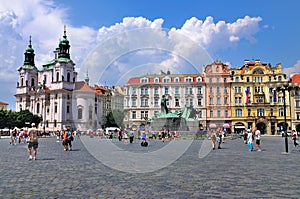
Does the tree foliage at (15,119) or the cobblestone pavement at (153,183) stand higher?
the tree foliage at (15,119)

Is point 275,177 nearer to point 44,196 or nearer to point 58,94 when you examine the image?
point 44,196

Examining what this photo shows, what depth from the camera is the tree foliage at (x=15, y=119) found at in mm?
85400

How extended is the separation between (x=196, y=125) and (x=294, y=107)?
39.1 metres

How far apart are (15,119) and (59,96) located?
14483mm

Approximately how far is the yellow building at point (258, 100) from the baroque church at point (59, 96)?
117 feet

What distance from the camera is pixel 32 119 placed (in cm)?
9194

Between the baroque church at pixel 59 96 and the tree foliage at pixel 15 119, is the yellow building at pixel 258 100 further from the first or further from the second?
the tree foliage at pixel 15 119

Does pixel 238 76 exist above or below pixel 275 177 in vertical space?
above

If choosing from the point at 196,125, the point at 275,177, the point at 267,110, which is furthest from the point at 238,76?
the point at 275,177

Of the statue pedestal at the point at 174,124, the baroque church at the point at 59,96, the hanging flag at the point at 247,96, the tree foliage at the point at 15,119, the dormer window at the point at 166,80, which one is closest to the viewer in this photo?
the statue pedestal at the point at 174,124

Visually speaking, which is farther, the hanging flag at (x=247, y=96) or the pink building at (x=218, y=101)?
the pink building at (x=218, y=101)

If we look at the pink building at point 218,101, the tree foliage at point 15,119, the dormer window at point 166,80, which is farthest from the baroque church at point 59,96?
the pink building at point 218,101

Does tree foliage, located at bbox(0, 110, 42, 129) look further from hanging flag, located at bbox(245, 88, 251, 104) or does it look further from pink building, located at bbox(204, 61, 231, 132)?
hanging flag, located at bbox(245, 88, 251, 104)

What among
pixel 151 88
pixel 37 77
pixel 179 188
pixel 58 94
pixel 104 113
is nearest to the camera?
pixel 179 188
